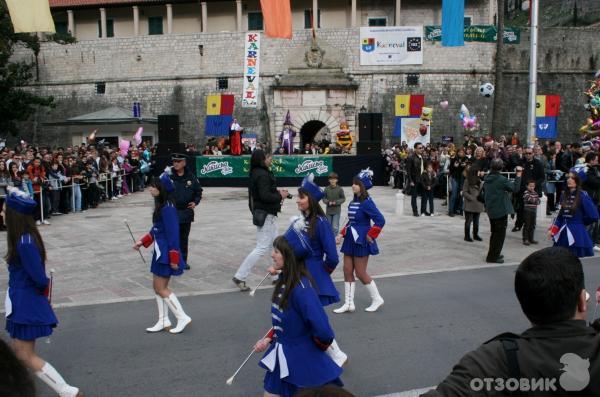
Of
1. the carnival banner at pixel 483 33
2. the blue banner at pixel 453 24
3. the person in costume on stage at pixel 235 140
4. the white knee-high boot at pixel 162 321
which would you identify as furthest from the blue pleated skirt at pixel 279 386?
A: the carnival banner at pixel 483 33

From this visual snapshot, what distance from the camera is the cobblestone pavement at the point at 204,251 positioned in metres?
9.34

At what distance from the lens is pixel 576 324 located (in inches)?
91.4

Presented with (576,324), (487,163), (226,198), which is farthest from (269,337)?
(226,198)

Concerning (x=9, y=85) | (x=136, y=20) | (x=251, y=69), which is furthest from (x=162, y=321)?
(x=136, y=20)

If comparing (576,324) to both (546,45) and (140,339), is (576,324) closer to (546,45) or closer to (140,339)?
(140,339)

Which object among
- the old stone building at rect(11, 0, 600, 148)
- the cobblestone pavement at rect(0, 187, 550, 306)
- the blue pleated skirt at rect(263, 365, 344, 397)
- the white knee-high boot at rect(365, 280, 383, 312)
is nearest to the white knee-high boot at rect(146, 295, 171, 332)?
the cobblestone pavement at rect(0, 187, 550, 306)

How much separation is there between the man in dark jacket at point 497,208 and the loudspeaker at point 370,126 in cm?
1366

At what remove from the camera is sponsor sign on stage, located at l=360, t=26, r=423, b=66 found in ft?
115

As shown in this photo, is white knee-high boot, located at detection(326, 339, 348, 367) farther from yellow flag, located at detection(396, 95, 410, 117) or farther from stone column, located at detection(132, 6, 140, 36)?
stone column, located at detection(132, 6, 140, 36)

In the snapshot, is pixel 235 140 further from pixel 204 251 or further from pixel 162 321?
pixel 162 321

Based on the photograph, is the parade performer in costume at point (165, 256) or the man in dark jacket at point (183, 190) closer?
the parade performer in costume at point (165, 256)

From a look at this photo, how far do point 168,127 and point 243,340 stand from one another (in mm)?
19180

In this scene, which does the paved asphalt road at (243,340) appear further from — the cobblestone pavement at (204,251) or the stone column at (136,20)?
the stone column at (136,20)

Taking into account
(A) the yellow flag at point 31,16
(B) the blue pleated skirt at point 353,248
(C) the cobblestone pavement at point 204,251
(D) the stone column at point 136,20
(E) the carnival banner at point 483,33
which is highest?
(D) the stone column at point 136,20
